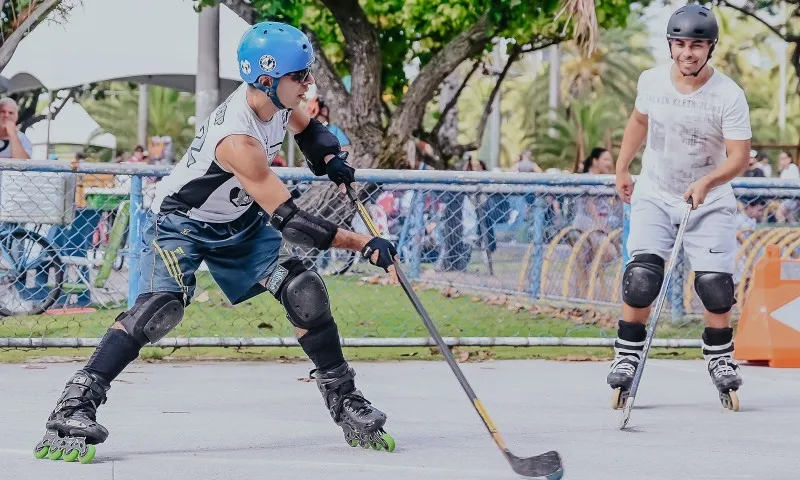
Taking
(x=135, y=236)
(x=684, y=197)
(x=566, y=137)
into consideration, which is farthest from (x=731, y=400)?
(x=566, y=137)

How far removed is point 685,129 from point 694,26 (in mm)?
502

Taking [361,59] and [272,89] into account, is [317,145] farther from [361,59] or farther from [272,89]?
[361,59]

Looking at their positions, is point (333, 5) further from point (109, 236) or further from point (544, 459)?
point (544, 459)

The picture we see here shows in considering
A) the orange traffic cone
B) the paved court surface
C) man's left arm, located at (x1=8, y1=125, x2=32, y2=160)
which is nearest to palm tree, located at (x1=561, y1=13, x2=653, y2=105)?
man's left arm, located at (x1=8, y1=125, x2=32, y2=160)

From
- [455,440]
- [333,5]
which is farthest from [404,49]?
[455,440]

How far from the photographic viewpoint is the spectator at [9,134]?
10.3 m

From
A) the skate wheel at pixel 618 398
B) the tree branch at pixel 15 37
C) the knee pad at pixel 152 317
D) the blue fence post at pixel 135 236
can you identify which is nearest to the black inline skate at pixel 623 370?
the skate wheel at pixel 618 398

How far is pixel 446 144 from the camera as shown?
61.8 feet

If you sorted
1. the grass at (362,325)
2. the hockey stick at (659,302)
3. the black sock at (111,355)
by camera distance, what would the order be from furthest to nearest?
the grass at (362,325), the hockey stick at (659,302), the black sock at (111,355)

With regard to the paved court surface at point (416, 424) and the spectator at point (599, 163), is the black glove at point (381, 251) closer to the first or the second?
the paved court surface at point (416, 424)

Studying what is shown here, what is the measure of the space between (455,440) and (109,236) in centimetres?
404

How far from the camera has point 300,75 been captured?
4.99 m

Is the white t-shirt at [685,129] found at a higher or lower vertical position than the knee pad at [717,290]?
higher

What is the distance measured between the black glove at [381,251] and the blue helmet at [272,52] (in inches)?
26.3
